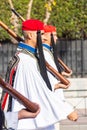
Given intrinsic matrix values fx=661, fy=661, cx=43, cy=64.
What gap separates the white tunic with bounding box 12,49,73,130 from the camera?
232 inches

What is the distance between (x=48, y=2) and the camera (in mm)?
13328

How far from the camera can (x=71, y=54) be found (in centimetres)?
1459

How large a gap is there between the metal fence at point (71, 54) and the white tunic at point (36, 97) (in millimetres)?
8304

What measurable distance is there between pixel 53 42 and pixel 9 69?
1.80 meters

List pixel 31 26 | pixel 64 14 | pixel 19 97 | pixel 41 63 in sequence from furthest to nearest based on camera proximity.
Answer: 1. pixel 64 14
2. pixel 31 26
3. pixel 41 63
4. pixel 19 97

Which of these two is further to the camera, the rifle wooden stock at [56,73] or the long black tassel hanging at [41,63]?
the rifle wooden stock at [56,73]

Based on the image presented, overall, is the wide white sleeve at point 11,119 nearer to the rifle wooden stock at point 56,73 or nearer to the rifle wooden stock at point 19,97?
the rifle wooden stock at point 19,97

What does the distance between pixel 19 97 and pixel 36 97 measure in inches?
86.2

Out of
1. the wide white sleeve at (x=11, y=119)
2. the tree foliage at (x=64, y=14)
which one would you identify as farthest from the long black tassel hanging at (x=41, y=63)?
the tree foliage at (x=64, y=14)

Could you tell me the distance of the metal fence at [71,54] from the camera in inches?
571

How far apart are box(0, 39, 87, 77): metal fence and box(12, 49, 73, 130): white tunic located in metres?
8.30

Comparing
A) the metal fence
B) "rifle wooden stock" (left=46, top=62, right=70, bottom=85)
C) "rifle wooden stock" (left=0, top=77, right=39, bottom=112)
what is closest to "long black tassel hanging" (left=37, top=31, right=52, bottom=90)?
"rifle wooden stock" (left=46, top=62, right=70, bottom=85)

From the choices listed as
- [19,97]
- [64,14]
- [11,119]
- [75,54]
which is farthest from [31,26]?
[64,14]

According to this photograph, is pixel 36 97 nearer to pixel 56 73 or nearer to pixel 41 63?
pixel 41 63
